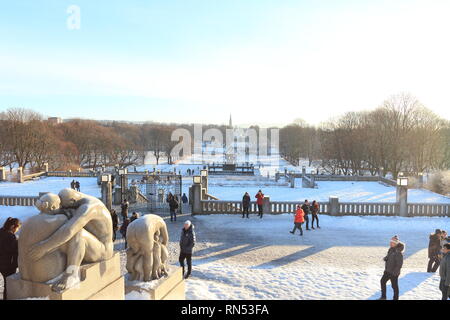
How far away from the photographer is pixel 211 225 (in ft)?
50.3

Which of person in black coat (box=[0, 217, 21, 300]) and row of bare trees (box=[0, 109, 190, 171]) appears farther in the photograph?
row of bare trees (box=[0, 109, 190, 171])

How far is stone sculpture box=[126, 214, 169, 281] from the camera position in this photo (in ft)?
19.0

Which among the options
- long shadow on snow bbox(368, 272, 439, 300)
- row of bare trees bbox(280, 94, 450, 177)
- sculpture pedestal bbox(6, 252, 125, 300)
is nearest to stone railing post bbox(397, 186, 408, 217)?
long shadow on snow bbox(368, 272, 439, 300)

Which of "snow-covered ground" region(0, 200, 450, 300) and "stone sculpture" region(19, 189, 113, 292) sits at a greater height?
"stone sculpture" region(19, 189, 113, 292)

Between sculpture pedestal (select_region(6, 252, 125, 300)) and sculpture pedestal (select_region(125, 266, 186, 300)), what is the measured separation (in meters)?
0.30

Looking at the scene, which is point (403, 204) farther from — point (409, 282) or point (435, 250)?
point (409, 282)

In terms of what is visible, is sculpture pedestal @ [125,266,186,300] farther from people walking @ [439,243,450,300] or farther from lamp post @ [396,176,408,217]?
lamp post @ [396,176,408,217]

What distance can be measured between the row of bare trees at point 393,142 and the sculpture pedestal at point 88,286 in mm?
39427

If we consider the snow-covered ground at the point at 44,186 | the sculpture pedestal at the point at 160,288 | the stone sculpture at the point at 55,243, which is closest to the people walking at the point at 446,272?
the sculpture pedestal at the point at 160,288

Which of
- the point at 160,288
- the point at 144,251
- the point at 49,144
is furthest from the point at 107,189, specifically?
the point at 49,144

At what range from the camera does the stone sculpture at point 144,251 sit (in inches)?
228

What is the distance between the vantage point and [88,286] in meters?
4.66

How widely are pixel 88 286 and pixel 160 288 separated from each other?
4.59 ft

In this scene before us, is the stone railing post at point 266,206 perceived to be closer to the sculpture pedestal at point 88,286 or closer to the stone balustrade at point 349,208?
the stone balustrade at point 349,208
